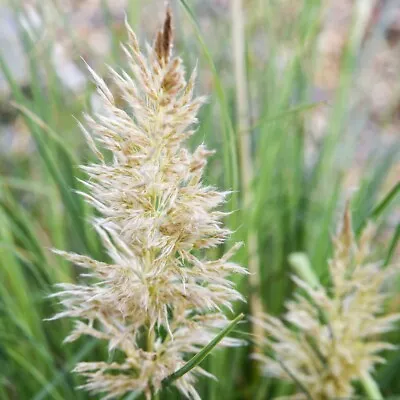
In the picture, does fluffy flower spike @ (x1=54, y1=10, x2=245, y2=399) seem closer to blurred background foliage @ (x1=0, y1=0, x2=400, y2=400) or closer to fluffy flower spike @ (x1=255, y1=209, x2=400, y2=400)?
blurred background foliage @ (x1=0, y1=0, x2=400, y2=400)

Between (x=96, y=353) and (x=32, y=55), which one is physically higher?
(x=32, y=55)

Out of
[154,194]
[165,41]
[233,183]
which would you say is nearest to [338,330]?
[233,183]

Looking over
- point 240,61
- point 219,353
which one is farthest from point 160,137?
point 240,61

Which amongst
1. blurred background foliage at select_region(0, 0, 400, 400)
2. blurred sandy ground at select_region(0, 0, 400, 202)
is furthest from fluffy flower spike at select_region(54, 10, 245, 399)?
blurred sandy ground at select_region(0, 0, 400, 202)

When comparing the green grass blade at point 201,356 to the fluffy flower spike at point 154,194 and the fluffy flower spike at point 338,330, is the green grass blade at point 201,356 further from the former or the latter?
the fluffy flower spike at point 338,330

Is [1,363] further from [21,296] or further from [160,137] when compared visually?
[160,137]

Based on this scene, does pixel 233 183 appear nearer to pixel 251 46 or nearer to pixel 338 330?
pixel 338 330

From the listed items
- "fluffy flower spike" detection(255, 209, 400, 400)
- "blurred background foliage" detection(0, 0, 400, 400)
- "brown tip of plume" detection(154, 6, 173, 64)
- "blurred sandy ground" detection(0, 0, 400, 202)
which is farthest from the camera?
"blurred sandy ground" detection(0, 0, 400, 202)

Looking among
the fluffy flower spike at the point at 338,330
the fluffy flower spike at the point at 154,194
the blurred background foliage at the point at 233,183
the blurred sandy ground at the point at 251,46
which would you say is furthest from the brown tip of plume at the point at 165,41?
the blurred sandy ground at the point at 251,46
